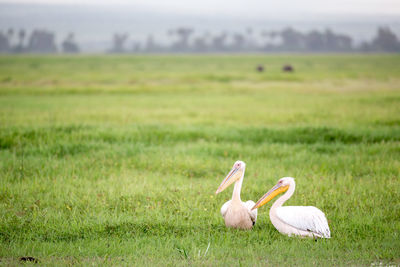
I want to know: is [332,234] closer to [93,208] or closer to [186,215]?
[186,215]

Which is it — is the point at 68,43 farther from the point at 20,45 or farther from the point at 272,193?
the point at 272,193

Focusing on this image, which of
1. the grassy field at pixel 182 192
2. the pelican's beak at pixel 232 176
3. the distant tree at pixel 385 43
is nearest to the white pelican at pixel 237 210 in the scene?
the pelican's beak at pixel 232 176

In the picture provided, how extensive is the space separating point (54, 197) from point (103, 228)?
1.92 metres

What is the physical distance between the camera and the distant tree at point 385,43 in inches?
7151

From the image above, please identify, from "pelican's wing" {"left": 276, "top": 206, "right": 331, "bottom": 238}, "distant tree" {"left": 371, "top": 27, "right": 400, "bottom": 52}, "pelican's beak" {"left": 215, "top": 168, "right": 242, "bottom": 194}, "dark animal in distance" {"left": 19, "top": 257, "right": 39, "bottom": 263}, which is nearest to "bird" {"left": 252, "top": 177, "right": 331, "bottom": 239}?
"pelican's wing" {"left": 276, "top": 206, "right": 331, "bottom": 238}

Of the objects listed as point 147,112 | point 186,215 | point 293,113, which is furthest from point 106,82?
point 186,215

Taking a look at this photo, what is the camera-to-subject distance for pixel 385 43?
190 metres

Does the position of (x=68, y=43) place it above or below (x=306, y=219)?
above

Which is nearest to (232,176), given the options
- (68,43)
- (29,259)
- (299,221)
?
(299,221)

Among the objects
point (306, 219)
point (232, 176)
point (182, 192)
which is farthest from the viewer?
point (182, 192)

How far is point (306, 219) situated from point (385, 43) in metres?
211

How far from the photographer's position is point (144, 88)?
111 ft

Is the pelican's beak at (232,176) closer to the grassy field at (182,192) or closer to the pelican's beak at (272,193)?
the pelican's beak at (272,193)

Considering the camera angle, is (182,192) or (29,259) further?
(182,192)
